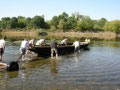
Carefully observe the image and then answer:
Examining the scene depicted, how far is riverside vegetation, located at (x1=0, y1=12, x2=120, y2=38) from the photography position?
7700cm

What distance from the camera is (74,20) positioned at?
104 metres

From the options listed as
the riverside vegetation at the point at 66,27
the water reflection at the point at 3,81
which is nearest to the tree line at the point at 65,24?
the riverside vegetation at the point at 66,27

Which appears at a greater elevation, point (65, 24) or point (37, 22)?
point (37, 22)

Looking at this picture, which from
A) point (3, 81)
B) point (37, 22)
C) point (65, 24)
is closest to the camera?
point (3, 81)

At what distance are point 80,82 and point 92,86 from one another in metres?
0.78

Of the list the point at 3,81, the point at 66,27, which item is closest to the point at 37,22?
the point at 66,27

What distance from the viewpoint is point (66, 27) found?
95562mm

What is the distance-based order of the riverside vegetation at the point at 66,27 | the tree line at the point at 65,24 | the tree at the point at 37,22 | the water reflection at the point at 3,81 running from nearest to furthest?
the water reflection at the point at 3,81 → the riverside vegetation at the point at 66,27 → the tree line at the point at 65,24 → the tree at the point at 37,22

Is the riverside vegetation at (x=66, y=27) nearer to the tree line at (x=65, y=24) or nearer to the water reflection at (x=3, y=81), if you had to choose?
the tree line at (x=65, y=24)

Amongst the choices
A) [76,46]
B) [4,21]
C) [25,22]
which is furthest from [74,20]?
[76,46]

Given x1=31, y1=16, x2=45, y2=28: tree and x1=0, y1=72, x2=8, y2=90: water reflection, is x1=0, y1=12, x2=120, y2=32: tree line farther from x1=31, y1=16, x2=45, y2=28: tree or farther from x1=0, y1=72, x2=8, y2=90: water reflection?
x1=0, y1=72, x2=8, y2=90: water reflection

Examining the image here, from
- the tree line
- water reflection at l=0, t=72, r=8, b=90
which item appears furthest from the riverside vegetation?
water reflection at l=0, t=72, r=8, b=90

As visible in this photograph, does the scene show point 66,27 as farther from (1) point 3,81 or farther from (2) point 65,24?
(1) point 3,81

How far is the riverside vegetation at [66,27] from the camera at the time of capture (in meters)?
77.0
